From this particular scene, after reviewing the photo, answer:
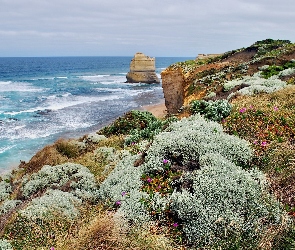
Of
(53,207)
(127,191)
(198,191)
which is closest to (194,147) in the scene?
(198,191)

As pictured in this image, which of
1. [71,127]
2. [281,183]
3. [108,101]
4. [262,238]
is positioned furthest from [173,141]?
[108,101]

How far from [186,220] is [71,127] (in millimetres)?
26452

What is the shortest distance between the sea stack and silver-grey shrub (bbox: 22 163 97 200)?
63.8 metres

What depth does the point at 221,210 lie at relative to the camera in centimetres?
589

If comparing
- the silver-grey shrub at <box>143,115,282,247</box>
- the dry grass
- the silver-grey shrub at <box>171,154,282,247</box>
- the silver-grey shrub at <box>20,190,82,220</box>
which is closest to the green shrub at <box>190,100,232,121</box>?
the silver-grey shrub at <box>143,115,282,247</box>

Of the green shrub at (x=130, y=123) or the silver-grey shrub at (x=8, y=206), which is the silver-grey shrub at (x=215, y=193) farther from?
the green shrub at (x=130, y=123)

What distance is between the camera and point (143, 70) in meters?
73.4

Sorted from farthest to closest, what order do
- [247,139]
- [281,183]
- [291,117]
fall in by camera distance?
[291,117], [247,139], [281,183]

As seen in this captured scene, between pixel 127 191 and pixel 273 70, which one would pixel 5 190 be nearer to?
pixel 127 191

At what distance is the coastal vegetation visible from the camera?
5543 millimetres

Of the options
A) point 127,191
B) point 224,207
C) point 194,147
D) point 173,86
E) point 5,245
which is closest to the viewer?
point 224,207

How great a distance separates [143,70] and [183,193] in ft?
224

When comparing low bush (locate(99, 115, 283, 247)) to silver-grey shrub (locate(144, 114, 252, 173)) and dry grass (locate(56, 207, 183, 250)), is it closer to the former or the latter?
silver-grey shrub (locate(144, 114, 252, 173))

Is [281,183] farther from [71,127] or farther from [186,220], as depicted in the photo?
[71,127]
